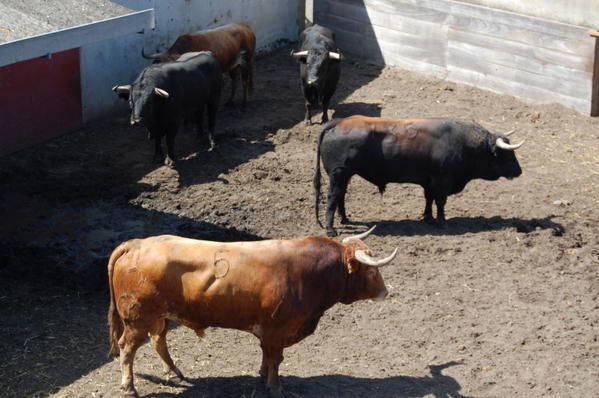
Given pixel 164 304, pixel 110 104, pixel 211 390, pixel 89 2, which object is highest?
pixel 89 2

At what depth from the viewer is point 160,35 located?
653 inches

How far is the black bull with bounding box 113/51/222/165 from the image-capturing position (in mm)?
13430

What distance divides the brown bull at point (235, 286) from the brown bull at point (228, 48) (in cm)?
761

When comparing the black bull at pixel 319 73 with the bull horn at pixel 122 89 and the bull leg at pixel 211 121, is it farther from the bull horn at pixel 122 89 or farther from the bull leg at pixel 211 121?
the bull horn at pixel 122 89

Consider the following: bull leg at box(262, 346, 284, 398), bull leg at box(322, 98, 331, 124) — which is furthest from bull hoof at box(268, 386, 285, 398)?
bull leg at box(322, 98, 331, 124)

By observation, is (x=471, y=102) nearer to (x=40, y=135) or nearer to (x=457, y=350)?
(x=40, y=135)

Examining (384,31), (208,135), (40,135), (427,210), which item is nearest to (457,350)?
(427,210)

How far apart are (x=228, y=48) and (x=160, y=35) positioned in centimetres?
123

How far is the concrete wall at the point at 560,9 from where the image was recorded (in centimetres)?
1529

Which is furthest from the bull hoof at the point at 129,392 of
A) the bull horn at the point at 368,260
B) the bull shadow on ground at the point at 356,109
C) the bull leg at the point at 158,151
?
the bull shadow on ground at the point at 356,109

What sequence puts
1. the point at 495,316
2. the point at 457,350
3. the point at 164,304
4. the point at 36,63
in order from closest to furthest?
the point at 164,304 < the point at 457,350 < the point at 495,316 < the point at 36,63

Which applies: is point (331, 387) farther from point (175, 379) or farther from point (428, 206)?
point (428, 206)

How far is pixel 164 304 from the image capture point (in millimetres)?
7945

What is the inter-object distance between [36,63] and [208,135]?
2511 millimetres
